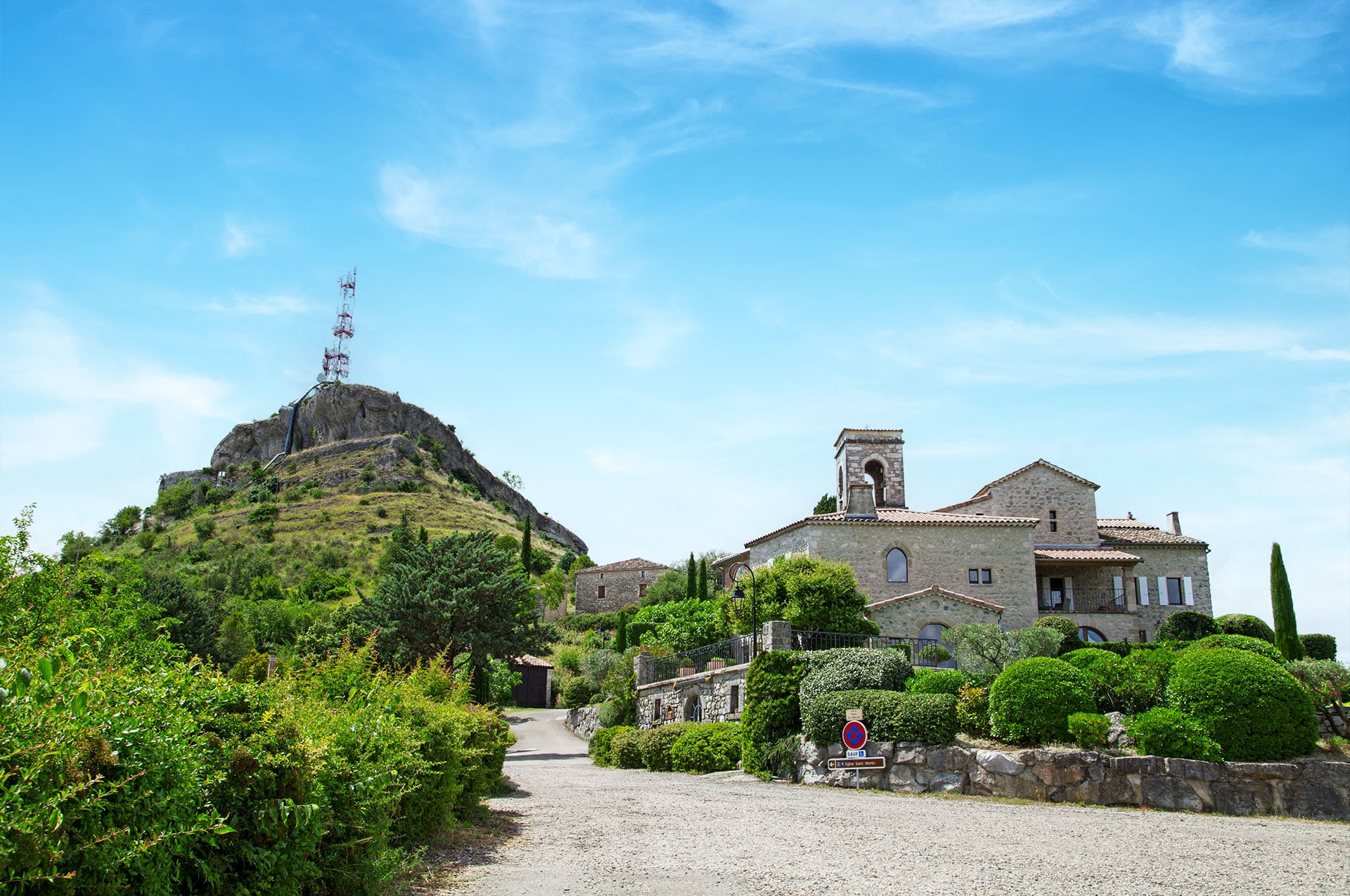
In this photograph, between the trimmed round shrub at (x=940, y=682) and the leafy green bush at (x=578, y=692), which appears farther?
the leafy green bush at (x=578, y=692)

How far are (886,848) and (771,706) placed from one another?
31.6ft

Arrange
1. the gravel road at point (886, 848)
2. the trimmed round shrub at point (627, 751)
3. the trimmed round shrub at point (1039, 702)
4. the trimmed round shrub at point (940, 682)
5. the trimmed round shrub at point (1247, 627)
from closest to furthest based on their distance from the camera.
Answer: the gravel road at point (886, 848) < the trimmed round shrub at point (1039, 702) < the trimmed round shrub at point (940, 682) < the trimmed round shrub at point (627, 751) < the trimmed round shrub at point (1247, 627)

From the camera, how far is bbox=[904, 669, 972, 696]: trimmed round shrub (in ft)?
57.9

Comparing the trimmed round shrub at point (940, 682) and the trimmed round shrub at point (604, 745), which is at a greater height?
the trimmed round shrub at point (940, 682)

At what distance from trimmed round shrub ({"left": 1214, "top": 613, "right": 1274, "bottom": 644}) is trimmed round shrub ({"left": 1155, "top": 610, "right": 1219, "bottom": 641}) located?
31 centimetres

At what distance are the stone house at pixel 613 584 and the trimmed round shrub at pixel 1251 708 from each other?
54.9 meters

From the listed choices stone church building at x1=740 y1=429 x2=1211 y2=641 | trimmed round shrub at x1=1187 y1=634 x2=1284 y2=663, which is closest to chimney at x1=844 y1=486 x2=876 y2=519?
stone church building at x1=740 y1=429 x2=1211 y2=641

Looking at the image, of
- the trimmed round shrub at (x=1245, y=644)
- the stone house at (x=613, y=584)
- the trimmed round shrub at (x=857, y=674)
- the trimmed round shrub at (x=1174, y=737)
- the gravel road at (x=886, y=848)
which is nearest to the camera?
the gravel road at (x=886, y=848)

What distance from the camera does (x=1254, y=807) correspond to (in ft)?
46.8

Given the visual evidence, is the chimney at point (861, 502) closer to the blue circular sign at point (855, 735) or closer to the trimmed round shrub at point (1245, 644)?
the trimmed round shrub at point (1245, 644)

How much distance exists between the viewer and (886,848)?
10.2m

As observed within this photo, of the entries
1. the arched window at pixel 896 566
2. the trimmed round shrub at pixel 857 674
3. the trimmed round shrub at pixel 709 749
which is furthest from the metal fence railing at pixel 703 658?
the arched window at pixel 896 566

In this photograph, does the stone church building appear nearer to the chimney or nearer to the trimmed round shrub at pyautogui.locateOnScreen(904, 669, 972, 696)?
the chimney

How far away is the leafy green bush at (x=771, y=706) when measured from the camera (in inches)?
771
